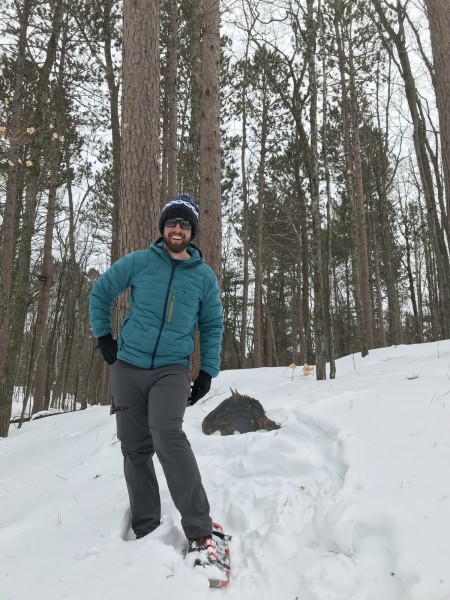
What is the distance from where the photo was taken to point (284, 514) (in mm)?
2418

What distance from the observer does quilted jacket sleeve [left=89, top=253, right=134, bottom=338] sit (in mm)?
2402

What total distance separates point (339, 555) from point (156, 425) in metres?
1.08

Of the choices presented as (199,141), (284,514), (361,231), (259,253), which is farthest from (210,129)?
(259,253)

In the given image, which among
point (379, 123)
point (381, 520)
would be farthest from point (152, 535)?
point (379, 123)

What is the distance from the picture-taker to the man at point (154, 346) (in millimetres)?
2256

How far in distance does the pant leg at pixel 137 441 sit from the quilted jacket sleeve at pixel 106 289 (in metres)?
0.25

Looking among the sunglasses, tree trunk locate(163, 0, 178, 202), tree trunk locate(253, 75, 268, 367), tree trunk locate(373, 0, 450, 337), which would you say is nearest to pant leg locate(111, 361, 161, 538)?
the sunglasses

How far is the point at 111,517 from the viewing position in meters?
2.54

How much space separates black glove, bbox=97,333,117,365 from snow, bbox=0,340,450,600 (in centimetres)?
97

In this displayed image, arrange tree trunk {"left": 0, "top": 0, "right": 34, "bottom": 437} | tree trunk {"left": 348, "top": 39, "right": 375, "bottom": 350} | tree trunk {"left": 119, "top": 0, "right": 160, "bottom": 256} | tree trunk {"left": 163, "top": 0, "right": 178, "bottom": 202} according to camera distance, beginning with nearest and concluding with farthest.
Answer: tree trunk {"left": 119, "top": 0, "right": 160, "bottom": 256}, tree trunk {"left": 0, "top": 0, "right": 34, "bottom": 437}, tree trunk {"left": 163, "top": 0, "right": 178, "bottom": 202}, tree trunk {"left": 348, "top": 39, "right": 375, "bottom": 350}

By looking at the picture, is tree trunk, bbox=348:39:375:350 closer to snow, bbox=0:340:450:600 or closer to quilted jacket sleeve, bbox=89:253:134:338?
snow, bbox=0:340:450:600

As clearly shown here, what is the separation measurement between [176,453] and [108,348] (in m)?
0.72

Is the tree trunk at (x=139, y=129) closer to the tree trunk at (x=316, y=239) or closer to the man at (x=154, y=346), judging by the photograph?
the man at (x=154, y=346)

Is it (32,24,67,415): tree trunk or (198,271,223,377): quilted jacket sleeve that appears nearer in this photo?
(198,271,223,377): quilted jacket sleeve
